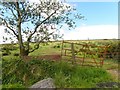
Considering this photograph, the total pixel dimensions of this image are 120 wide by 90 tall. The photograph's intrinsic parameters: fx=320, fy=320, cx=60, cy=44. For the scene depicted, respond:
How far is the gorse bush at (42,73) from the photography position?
12.5 m

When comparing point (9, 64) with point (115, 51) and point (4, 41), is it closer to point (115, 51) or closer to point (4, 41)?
point (4, 41)

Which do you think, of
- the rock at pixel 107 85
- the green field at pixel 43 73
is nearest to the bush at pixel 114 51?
the green field at pixel 43 73

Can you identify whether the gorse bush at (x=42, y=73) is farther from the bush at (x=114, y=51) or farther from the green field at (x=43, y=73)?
Result: the bush at (x=114, y=51)

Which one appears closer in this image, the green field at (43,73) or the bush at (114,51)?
the green field at (43,73)

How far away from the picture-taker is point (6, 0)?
16766 millimetres

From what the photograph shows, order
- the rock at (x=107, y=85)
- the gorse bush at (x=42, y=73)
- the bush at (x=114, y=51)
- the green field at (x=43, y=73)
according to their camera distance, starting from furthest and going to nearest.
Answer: the bush at (x=114, y=51) < the gorse bush at (x=42, y=73) < the green field at (x=43, y=73) < the rock at (x=107, y=85)

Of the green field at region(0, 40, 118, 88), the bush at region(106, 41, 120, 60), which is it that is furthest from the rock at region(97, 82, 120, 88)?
the bush at region(106, 41, 120, 60)

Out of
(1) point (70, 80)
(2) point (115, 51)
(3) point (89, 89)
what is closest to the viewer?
(3) point (89, 89)

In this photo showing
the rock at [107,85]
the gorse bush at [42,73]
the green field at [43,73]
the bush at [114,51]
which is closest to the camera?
the rock at [107,85]

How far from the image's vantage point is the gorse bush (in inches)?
490

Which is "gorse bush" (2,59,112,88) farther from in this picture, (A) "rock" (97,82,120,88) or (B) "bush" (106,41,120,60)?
(B) "bush" (106,41,120,60)

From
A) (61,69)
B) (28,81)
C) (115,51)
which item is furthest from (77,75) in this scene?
(115,51)

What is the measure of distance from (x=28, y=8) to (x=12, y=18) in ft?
3.58

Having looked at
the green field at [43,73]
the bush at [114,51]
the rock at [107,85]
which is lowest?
the rock at [107,85]
